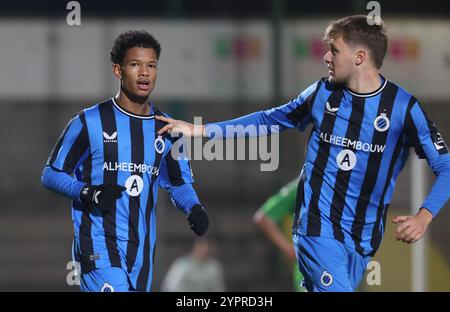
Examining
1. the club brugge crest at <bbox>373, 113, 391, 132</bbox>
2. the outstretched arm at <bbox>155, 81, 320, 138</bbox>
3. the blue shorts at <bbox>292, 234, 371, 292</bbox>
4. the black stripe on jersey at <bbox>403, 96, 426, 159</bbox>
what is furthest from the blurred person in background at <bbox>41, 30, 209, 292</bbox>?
the black stripe on jersey at <bbox>403, 96, 426, 159</bbox>

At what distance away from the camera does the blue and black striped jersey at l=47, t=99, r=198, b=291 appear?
4930mm

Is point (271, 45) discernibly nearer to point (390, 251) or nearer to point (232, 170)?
point (232, 170)

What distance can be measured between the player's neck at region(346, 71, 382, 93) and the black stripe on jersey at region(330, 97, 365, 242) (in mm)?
53

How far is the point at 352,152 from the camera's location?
4969 millimetres

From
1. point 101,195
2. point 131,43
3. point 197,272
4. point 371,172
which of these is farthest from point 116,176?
point 197,272

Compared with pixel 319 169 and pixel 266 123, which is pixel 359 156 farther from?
pixel 266 123

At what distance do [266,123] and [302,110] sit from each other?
20cm

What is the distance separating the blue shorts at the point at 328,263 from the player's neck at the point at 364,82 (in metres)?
0.75

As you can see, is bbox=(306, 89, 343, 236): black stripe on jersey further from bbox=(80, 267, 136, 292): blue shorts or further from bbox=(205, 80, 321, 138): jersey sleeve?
bbox=(80, 267, 136, 292): blue shorts

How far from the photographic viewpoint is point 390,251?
9633mm

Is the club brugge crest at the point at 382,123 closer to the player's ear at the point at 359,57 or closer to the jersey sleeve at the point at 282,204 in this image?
the player's ear at the point at 359,57

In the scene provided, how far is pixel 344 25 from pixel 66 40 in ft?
20.4
